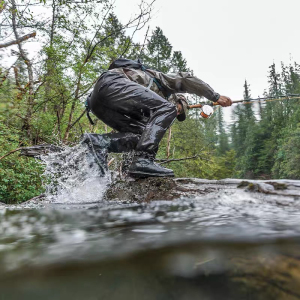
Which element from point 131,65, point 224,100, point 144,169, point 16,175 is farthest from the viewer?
point 16,175

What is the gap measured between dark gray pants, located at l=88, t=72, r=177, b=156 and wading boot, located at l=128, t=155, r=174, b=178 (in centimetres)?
11

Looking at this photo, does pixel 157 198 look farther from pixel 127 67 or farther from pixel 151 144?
pixel 127 67

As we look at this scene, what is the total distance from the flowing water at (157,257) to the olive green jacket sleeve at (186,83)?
1.93m

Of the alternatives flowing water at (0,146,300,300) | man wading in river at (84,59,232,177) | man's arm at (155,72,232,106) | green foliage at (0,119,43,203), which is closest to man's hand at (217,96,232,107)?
man wading in river at (84,59,232,177)

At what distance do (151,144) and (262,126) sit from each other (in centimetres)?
4605

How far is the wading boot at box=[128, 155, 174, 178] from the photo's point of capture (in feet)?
8.60

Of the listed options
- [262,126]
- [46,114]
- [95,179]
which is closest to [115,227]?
[95,179]

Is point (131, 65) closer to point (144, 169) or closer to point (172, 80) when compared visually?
point (172, 80)

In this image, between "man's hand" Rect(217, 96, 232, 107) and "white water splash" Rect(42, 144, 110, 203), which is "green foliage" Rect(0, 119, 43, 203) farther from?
"man's hand" Rect(217, 96, 232, 107)

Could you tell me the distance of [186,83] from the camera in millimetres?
3053

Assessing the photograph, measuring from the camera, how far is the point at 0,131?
6359mm

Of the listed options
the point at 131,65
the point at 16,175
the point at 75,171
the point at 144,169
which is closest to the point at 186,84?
the point at 131,65

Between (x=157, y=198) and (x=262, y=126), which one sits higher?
(x=262, y=126)

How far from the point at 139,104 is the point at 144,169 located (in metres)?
0.78
